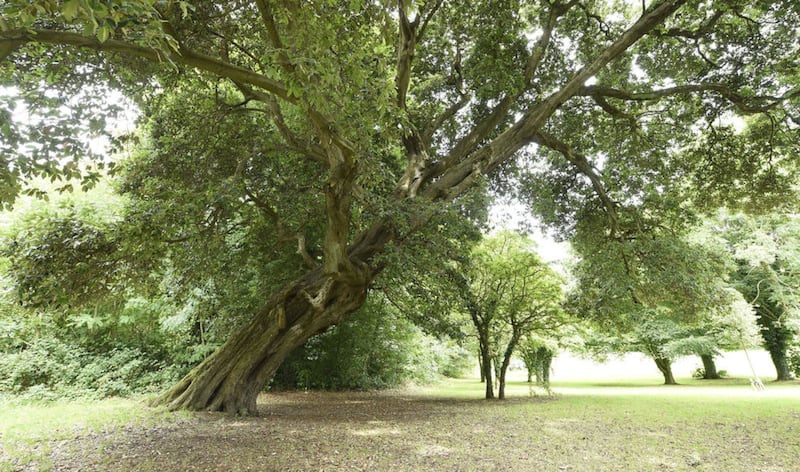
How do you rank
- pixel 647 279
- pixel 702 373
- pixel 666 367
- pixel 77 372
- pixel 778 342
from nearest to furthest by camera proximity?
1. pixel 647 279
2. pixel 77 372
3. pixel 778 342
4. pixel 666 367
5. pixel 702 373

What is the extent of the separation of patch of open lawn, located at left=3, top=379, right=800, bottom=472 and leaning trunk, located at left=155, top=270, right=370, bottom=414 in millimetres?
596

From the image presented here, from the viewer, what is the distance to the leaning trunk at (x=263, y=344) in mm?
7898

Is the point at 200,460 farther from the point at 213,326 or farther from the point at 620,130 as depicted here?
the point at 620,130

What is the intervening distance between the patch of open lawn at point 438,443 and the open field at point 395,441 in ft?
0.06

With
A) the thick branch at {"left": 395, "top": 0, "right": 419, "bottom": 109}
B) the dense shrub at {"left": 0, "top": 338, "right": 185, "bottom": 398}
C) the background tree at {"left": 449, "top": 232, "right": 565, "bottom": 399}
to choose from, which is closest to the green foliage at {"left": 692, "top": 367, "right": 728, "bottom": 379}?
the background tree at {"left": 449, "top": 232, "right": 565, "bottom": 399}

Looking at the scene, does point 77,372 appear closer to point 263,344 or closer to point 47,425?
point 47,425

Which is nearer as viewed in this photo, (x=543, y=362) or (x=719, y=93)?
(x=719, y=93)

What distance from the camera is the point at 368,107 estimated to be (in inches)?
203

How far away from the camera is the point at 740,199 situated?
10.6 m

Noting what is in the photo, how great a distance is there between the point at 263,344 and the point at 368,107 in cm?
550

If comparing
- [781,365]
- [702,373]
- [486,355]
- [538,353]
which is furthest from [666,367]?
[486,355]

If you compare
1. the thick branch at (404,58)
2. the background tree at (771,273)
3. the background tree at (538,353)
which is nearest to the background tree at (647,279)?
the background tree at (538,353)

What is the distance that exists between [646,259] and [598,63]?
4.53 meters

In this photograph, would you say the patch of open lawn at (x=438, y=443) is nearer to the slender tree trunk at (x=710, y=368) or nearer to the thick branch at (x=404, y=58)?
the thick branch at (x=404, y=58)
